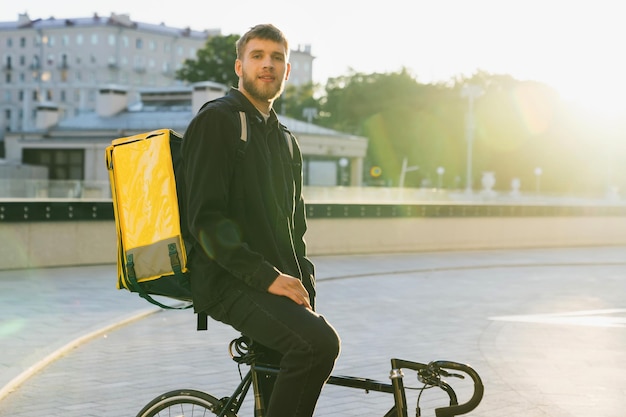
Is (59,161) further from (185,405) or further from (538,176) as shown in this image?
(185,405)

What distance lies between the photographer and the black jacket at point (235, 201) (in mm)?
3289

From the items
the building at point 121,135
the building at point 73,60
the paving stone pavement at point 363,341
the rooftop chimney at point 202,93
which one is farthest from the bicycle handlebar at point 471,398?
the building at point 73,60

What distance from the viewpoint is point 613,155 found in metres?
93.5

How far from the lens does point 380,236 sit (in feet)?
69.9

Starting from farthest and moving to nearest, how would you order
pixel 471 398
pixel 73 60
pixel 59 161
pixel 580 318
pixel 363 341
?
pixel 73 60 → pixel 59 161 → pixel 580 318 → pixel 363 341 → pixel 471 398

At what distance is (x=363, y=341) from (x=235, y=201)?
589 centimetres

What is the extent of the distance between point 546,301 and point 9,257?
7777 mm

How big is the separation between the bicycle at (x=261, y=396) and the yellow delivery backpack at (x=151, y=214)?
0.34m

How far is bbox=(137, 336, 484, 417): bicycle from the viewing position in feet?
10.1

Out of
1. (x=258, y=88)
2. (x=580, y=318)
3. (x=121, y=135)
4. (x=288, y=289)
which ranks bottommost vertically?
(x=580, y=318)

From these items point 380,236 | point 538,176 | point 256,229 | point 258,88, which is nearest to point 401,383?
point 256,229

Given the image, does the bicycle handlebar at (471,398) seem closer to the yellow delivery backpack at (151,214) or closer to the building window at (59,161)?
the yellow delivery backpack at (151,214)

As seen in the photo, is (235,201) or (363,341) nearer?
(235,201)

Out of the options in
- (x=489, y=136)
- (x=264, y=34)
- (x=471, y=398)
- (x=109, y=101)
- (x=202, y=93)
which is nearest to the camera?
(x=471, y=398)
